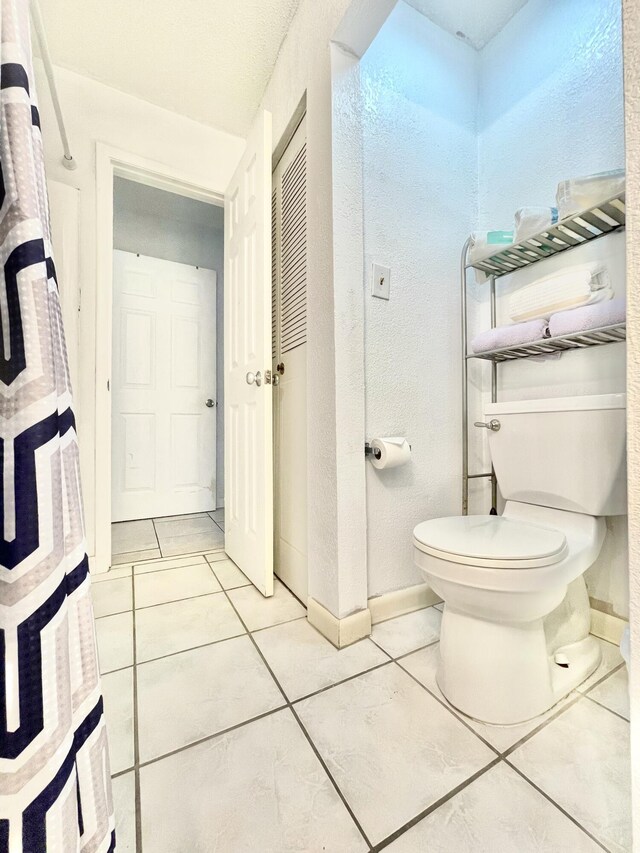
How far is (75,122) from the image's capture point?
1.72 meters

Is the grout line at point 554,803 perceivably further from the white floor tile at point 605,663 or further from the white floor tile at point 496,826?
the white floor tile at point 605,663

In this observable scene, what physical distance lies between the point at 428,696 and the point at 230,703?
498mm

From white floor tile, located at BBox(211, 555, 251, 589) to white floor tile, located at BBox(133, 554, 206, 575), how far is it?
98mm

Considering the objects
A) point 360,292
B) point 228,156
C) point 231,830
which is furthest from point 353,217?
point 231,830

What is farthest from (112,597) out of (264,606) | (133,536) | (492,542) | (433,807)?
(492,542)

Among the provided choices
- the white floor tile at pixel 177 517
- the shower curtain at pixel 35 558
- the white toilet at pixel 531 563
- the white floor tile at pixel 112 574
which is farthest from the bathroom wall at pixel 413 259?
the white floor tile at pixel 177 517

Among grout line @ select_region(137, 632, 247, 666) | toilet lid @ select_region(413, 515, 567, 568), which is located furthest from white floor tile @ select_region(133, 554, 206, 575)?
toilet lid @ select_region(413, 515, 567, 568)

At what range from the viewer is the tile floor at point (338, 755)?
622 millimetres

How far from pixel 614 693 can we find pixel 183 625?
1.27 meters

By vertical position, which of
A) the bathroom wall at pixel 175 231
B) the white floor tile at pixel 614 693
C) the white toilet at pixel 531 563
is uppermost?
the bathroom wall at pixel 175 231

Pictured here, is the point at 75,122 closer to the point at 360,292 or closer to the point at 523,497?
the point at 360,292

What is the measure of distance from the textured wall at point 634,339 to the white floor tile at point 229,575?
139cm

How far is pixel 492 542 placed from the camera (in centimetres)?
89

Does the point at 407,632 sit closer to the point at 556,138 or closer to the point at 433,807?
the point at 433,807
